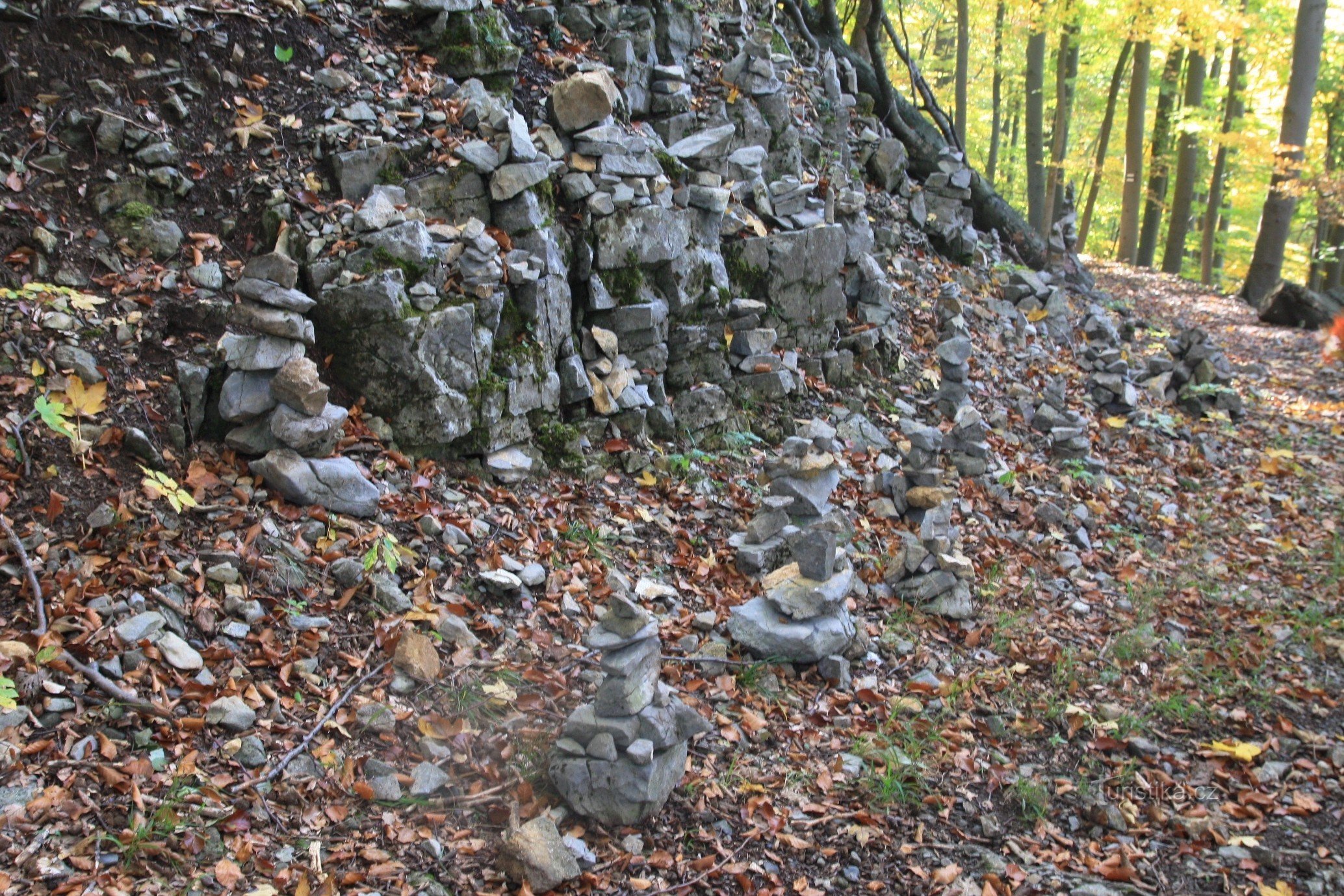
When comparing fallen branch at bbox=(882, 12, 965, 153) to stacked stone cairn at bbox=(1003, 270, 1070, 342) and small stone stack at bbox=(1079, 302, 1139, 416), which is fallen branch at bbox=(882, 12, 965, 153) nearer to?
stacked stone cairn at bbox=(1003, 270, 1070, 342)

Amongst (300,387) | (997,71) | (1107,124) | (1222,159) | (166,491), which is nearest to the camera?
(166,491)

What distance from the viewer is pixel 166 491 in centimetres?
447

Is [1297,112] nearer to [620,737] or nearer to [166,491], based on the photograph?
[620,737]

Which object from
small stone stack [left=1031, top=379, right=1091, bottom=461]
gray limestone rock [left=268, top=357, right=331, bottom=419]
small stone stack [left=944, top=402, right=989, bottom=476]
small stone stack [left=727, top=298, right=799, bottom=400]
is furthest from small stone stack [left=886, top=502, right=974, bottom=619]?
gray limestone rock [left=268, top=357, right=331, bottom=419]

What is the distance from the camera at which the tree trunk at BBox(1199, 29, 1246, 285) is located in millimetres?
18047

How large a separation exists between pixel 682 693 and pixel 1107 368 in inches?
317

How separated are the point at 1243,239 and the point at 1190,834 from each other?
24.5m

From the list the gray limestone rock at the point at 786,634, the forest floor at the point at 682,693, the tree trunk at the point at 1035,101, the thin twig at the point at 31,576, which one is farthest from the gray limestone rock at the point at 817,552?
the tree trunk at the point at 1035,101

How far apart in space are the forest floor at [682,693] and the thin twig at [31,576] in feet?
0.17

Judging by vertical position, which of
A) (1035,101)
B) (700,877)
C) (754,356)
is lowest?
(700,877)

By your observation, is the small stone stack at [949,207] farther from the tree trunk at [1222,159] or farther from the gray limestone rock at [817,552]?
the gray limestone rock at [817,552]

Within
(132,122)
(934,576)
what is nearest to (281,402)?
(132,122)

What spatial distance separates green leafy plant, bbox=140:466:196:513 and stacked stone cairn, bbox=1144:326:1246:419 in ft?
34.2

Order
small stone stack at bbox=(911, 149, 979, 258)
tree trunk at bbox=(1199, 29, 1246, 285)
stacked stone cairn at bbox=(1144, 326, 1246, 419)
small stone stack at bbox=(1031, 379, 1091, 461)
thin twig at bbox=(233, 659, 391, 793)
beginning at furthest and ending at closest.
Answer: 1. tree trunk at bbox=(1199, 29, 1246, 285)
2. small stone stack at bbox=(911, 149, 979, 258)
3. stacked stone cairn at bbox=(1144, 326, 1246, 419)
4. small stone stack at bbox=(1031, 379, 1091, 461)
5. thin twig at bbox=(233, 659, 391, 793)
